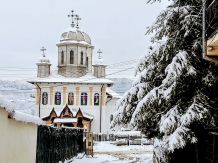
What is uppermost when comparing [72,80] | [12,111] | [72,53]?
[72,53]

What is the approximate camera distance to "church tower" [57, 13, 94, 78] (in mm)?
48281

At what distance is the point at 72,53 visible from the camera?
4891cm

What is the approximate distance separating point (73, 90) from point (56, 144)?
1283 inches

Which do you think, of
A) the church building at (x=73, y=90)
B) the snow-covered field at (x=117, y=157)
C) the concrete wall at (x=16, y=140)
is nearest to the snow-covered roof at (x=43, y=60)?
the church building at (x=73, y=90)

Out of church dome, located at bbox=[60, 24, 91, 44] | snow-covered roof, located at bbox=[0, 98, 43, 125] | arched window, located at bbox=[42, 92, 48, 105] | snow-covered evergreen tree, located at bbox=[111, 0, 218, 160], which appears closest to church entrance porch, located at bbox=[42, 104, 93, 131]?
arched window, located at bbox=[42, 92, 48, 105]

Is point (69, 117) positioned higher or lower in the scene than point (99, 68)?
lower

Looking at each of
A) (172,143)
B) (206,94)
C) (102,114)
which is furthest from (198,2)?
(102,114)

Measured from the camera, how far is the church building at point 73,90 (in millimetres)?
43125

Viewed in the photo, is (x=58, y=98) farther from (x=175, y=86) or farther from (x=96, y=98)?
(x=175, y=86)

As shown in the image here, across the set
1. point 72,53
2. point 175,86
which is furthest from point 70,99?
point 175,86

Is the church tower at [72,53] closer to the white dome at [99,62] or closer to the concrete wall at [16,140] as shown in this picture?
the white dome at [99,62]

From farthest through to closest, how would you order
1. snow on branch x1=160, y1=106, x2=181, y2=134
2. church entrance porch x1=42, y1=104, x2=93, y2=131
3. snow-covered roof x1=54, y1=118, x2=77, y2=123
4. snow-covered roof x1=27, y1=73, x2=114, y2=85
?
snow-covered roof x1=27, y1=73, x2=114, y2=85 < church entrance porch x1=42, y1=104, x2=93, y2=131 < snow-covered roof x1=54, y1=118, x2=77, y2=123 < snow on branch x1=160, y1=106, x2=181, y2=134

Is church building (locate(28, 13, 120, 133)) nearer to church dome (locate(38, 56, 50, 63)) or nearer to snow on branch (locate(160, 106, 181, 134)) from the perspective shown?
church dome (locate(38, 56, 50, 63))

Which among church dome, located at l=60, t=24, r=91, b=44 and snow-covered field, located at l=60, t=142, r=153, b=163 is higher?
church dome, located at l=60, t=24, r=91, b=44
